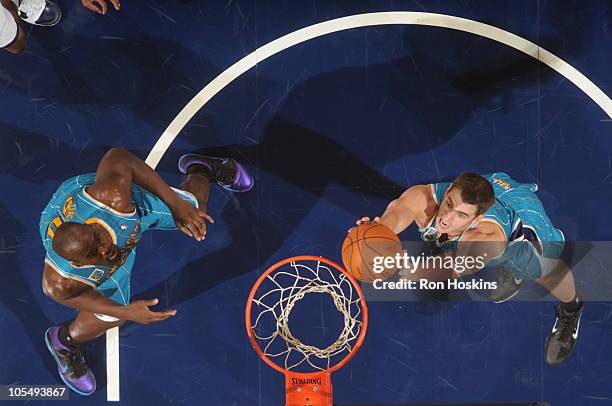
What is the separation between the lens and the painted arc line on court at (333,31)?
5383 millimetres

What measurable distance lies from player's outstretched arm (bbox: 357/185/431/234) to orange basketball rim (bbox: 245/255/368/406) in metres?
0.52

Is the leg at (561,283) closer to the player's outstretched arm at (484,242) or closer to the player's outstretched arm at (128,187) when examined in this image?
the player's outstretched arm at (484,242)

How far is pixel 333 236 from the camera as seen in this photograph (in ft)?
18.0

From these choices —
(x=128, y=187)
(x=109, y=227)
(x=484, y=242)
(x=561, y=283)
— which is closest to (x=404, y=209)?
(x=484, y=242)

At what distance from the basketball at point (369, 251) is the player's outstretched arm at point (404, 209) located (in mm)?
61

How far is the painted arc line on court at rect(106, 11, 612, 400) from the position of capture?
5.38m

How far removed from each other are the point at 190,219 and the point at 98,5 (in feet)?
6.20

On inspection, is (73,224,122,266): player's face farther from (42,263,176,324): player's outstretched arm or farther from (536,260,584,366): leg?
(536,260,584,366): leg

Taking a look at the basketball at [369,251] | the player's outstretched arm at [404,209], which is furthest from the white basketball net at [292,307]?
the player's outstretched arm at [404,209]

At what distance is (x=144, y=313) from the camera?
5469 millimetres

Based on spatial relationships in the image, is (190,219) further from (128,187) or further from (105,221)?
(105,221)

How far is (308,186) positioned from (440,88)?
50.8 inches

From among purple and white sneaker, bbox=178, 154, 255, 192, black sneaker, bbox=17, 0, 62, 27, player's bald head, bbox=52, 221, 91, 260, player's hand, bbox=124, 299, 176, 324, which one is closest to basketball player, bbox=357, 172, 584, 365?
purple and white sneaker, bbox=178, 154, 255, 192

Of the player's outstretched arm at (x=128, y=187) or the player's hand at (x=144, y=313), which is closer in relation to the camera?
the player's outstretched arm at (x=128, y=187)
